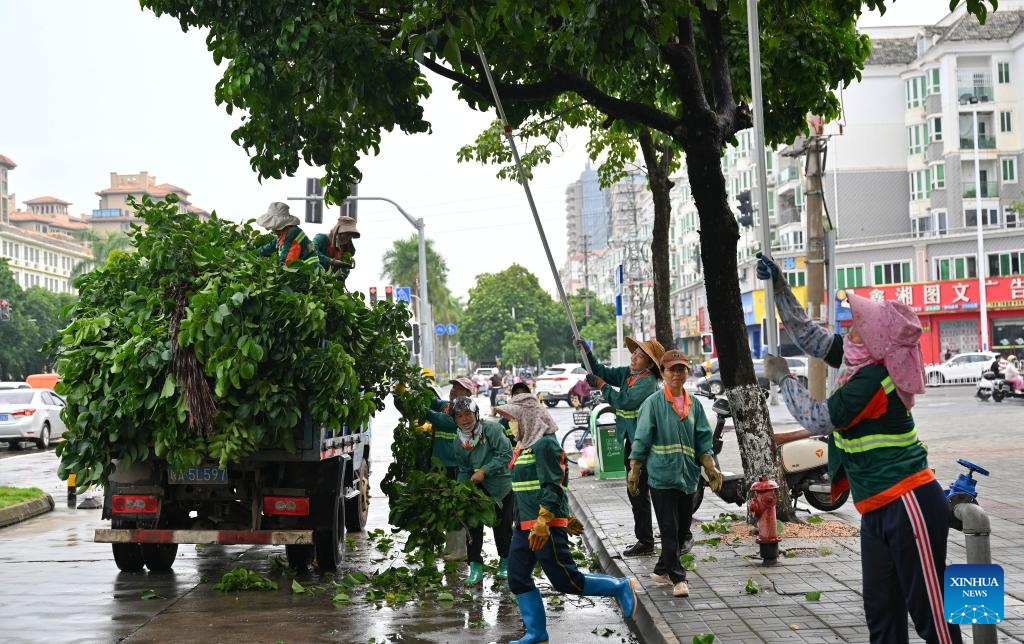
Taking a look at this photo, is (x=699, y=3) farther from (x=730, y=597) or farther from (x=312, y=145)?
(x=730, y=597)

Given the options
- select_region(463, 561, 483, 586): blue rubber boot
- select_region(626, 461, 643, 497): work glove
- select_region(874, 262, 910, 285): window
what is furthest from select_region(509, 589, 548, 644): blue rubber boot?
select_region(874, 262, 910, 285): window

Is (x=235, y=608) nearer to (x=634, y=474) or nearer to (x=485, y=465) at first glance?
(x=485, y=465)

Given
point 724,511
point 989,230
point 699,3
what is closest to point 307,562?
point 724,511

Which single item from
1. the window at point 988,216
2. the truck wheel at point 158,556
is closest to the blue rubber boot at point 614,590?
the truck wheel at point 158,556

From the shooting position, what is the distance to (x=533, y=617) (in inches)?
275

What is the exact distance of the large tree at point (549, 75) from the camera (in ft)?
33.3

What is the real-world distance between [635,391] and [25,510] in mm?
8928

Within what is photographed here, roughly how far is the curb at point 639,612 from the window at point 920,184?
5695 cm

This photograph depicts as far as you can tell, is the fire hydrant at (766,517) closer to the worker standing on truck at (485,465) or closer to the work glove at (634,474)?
the work glove at (634,474)

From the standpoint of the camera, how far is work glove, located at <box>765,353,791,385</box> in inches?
209

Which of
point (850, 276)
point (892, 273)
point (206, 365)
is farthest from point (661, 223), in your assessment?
point (850, 276)

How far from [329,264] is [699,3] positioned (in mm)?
4087

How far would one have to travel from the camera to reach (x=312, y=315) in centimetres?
865

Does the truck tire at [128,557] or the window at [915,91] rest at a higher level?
the window at [915,91]
